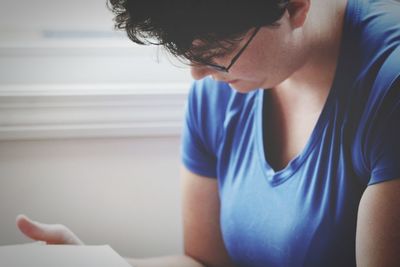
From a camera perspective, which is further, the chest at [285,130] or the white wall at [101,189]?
the white wall at [101,189]

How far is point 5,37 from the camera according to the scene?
0.88 m

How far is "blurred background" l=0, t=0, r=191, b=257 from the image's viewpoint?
2.82ft

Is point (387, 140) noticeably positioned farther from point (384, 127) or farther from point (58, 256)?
point (58, 256)

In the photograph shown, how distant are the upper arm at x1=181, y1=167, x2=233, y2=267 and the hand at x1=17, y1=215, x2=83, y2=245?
0.17 metres

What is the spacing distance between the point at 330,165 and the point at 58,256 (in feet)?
1.11

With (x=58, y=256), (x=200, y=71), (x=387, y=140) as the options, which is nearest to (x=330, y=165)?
(x=387, y=140)

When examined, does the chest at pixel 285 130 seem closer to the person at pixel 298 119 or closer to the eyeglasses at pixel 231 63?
the person at pixel 298 119

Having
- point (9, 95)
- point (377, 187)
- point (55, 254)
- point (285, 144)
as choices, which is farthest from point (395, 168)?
point (9, 95)

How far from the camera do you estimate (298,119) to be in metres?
0.74

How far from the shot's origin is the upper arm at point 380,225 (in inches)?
23.1

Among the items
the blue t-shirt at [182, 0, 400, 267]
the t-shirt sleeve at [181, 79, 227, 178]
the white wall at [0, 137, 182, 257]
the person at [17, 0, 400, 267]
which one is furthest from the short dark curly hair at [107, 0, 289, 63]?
the white wall at [0, 137, 182, 257]

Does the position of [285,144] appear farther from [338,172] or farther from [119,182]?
[119,182]

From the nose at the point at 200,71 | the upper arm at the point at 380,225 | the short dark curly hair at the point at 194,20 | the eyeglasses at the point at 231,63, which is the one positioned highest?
the short dark curly hair at the point at 194,20

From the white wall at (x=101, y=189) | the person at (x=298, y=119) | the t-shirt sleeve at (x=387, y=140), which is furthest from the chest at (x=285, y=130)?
the white wall at (x=101, y=189)
